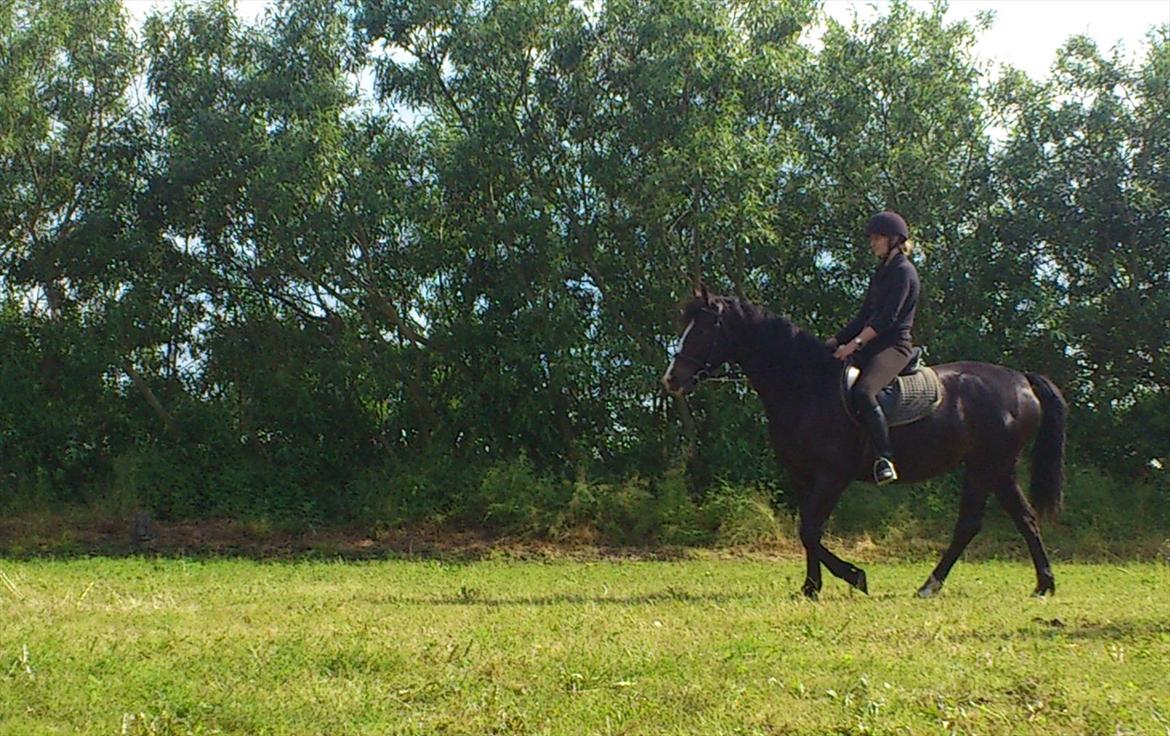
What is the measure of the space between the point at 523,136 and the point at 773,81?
12.6 feet

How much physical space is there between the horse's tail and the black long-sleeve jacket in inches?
80.9

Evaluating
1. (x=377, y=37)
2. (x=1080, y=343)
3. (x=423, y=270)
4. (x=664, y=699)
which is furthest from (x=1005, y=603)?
(x=377, y=37)

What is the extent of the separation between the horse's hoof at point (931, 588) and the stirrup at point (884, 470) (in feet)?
3.40

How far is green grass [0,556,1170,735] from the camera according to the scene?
5535mm

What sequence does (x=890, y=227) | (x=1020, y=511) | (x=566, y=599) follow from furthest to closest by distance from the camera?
(x=1020, y=511) < (x=566, y=599) < (x=890, y=227)

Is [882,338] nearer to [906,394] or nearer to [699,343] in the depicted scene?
[906,394]

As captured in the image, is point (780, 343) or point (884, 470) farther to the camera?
point (780, 343)

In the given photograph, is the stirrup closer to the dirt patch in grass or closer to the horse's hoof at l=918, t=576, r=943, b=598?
the horse's hoof at l=918, t=576, r=943, b=598

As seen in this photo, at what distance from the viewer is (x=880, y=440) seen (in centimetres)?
990

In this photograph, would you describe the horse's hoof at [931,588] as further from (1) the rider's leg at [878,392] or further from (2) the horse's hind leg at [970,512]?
(1) the rider's leg at [878,392]

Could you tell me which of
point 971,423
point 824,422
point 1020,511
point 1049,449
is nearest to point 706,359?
point 824,422

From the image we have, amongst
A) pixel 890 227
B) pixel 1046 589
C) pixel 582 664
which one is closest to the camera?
pixel 582 664

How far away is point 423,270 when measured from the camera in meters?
18.3

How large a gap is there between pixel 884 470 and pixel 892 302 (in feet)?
4.56
